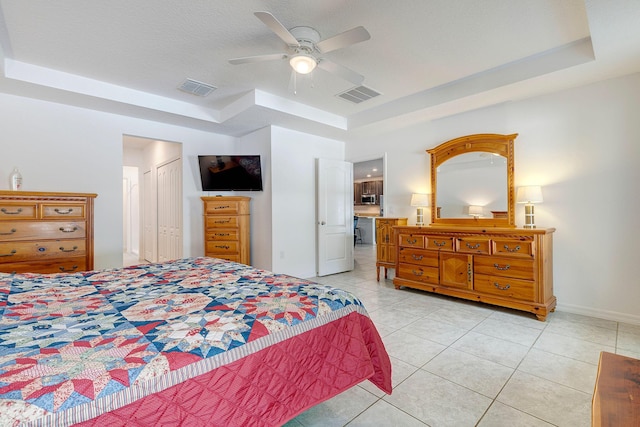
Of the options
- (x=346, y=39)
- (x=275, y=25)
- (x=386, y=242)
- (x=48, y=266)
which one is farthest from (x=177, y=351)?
(x=386, y=242)

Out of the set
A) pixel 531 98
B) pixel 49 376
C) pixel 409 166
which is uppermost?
pixel 531 98

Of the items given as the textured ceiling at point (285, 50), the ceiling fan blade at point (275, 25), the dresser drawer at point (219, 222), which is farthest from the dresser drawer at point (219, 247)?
the ceiling fan blade at point (275, 25)

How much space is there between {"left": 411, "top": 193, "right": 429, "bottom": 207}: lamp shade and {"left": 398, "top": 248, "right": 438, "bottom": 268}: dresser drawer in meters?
0.71

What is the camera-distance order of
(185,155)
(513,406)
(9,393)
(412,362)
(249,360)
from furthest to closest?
(185,155), (412,362), (513,406), (249,360), (9,393)

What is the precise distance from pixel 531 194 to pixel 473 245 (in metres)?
0.82

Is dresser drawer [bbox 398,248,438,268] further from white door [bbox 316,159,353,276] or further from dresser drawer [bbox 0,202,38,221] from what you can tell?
dresser drawer [bbox 0,202,38,221]

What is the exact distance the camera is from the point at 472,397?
1782 millimetres

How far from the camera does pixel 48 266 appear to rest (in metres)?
3.00

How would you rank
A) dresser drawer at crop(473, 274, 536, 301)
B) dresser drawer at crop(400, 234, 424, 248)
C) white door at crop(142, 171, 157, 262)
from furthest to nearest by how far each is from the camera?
1. white door at crop(142, 171, 157, 262)
2. dresser drawer at crop(400, 234, 424, 248)
3. dresser drawer at crop(473, 274, 536, 301)

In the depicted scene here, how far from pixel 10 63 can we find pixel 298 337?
3846 mm

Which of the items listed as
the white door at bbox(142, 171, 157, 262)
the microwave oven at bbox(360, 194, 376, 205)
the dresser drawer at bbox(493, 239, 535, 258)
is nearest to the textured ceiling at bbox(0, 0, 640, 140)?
the dresser drawer at bbox(493, 239, 535, 258)

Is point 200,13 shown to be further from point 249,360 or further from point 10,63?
point 249,360

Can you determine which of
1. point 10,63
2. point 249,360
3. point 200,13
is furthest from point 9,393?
point 10,63

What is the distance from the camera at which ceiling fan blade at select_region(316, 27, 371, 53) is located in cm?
202
